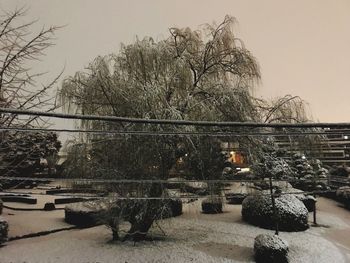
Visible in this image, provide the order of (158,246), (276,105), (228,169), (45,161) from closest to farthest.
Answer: (158,246), (228,169), (45,161), (276,105)

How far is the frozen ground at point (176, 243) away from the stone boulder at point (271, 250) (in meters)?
0.11

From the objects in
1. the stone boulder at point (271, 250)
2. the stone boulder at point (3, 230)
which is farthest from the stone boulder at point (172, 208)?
the stone boulder at point (3, 230)

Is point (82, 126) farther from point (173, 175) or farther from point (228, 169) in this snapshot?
point (228, 169)

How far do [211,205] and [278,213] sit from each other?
2.47ft

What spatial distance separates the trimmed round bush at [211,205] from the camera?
3557 mm

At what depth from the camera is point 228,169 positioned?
3531 mm

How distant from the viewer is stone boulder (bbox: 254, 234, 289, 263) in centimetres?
308

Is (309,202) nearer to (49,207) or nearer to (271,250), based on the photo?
(271,250)

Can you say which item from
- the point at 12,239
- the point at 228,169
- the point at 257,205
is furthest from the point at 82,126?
the point at 257,205

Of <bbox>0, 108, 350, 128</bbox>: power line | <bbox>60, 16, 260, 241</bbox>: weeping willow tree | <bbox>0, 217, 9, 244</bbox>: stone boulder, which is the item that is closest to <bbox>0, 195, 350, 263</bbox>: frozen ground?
<bbox>0, 217, 9, 244</bbox>: stone boulder

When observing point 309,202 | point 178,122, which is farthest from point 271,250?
point 178,122

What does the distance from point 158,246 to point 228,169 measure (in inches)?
37.5

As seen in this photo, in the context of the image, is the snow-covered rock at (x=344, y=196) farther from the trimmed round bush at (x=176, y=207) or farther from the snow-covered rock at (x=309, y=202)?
the trimmed round bush at (x=176, y=207)

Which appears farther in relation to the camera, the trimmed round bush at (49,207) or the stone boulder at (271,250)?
the trimmed round bush at (49,207)
